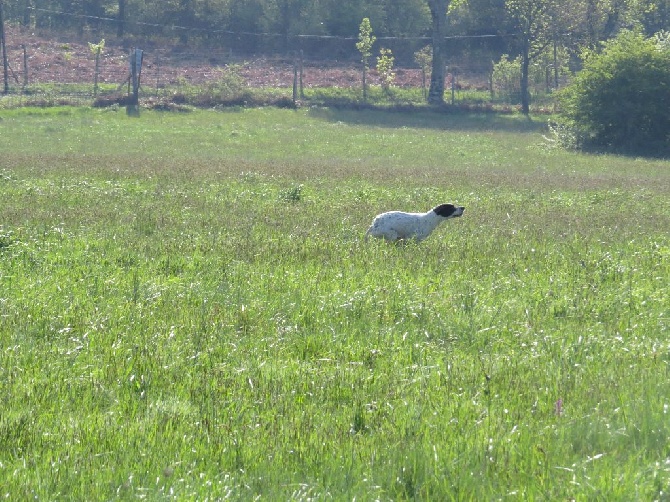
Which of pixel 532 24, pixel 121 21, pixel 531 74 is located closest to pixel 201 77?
pixel 121 21

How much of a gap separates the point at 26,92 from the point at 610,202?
40557mm

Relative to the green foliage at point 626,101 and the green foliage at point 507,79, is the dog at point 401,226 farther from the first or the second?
the green foliage at point 507,79

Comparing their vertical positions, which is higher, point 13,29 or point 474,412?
point 13,29

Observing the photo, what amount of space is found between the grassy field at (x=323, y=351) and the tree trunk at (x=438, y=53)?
131 feet

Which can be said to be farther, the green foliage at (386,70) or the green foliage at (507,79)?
the green foliage at (507,79)

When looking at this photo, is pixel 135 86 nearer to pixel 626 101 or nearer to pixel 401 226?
pixel 626 101

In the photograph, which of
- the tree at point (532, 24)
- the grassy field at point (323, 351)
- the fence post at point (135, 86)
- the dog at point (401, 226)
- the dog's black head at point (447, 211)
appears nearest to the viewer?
the grassy field at point (323, 351)

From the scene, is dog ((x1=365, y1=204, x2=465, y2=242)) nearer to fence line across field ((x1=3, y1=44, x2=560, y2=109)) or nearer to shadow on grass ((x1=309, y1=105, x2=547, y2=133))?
shadow on grass ((x1=309, y1=105, x2=547, y2=133))

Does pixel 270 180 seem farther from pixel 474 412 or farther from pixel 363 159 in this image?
pixel 474 412

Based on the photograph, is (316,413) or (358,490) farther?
(316,413)

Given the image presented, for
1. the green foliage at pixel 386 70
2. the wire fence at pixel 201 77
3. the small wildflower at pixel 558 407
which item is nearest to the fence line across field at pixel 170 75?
the wire fence at pixel 201 77

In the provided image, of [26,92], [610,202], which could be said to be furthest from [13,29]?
[610,202]

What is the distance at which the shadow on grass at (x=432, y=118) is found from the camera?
155ft

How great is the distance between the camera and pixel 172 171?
2188 cm
